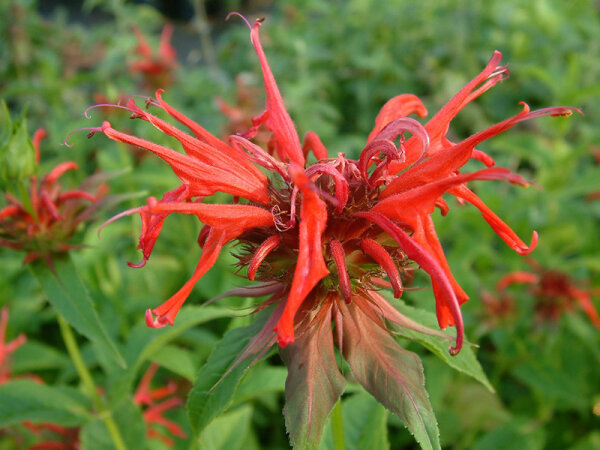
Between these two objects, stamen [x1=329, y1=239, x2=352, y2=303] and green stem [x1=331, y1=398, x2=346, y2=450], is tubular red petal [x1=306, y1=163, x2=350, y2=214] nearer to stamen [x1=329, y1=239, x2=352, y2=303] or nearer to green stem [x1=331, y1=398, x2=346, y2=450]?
stamen [x1=329, y1=239, x2=352, y2=303]

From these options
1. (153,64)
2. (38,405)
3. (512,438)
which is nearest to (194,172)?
(38,405)

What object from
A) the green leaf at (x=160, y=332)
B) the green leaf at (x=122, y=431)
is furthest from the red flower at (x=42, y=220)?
the green leaf at (x=122, y=431)

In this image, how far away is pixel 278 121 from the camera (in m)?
0.90

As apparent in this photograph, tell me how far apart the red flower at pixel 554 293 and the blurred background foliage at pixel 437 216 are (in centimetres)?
3

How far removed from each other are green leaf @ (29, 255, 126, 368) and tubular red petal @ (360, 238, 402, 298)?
558mm

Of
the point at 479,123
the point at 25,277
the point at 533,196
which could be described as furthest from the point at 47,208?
the point at 479,123

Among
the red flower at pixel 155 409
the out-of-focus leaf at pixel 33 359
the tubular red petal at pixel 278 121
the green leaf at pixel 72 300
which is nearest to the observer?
the tubular red petal at pixel 278 121

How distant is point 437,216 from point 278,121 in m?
0.62

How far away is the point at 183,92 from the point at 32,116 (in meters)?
1.16

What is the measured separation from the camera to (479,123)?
10.9 feet

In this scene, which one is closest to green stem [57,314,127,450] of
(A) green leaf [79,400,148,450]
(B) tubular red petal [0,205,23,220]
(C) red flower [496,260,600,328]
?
(A) green leaf [79,400,148,450]

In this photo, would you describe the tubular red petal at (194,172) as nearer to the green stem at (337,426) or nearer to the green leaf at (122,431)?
the green stem at (337,426)

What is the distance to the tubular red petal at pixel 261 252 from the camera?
0.72 m

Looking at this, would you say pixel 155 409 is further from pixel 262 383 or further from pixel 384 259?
pixel 384 259
